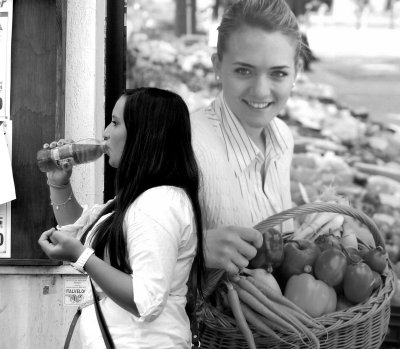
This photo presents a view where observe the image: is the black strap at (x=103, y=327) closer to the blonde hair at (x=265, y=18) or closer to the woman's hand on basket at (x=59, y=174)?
the woman's hand on basket at (x=59, y=174)

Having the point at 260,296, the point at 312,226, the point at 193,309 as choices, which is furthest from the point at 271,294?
the point at 312,226

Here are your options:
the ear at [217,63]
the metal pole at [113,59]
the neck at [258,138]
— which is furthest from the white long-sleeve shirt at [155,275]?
the metal pole at [113,59]

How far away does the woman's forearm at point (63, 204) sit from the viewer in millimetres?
2750

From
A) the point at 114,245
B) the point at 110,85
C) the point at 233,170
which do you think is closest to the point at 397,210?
the point at 233,170

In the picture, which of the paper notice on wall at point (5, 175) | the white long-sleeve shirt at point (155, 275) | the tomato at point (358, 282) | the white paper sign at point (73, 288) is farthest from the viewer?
Answer: the white paper sign at point (73, 288)

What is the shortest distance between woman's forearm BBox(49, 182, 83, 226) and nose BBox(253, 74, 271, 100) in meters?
0.89

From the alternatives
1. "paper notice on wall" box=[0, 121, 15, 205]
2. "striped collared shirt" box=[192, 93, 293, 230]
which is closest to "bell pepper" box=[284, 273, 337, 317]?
"striped collared shirt" box=[192, 93, 293, 230]

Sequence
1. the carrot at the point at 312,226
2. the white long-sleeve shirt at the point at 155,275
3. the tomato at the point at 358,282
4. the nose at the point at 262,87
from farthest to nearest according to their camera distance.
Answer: the nose at the point at 262,87 < the carrot at the point at 312,226 < the tomato at the point at 358,282 < the white long-sleeve shirt at the point at 155,275

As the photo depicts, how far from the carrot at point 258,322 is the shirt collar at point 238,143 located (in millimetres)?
853

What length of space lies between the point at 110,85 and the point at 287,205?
1092 mm

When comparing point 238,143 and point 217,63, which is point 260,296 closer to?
point 238,143

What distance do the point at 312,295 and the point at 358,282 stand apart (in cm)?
17

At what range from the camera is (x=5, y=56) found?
334cm

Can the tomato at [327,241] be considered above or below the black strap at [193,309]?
above
